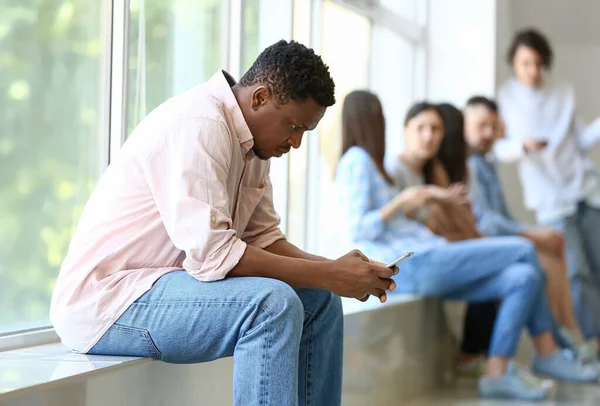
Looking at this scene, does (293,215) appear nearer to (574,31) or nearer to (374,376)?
(374,376)

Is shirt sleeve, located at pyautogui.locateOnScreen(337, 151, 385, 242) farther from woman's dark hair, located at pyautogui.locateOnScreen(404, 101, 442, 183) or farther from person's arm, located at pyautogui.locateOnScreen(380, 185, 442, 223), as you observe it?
woman's dark hair, located at pyautogui.locateOnScreen(404, 101, 442, 183)

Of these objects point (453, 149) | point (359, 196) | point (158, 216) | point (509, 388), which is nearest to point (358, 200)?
point (359, 196)

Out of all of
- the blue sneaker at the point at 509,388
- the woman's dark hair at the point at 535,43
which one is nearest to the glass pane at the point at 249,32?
the blue sneaker at the point at 509,388

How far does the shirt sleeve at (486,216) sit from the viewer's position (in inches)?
156

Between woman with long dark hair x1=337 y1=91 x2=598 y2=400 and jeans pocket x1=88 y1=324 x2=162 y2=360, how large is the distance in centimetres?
175

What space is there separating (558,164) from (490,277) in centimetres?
89

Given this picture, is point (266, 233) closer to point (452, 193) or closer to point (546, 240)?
point (452, 193)

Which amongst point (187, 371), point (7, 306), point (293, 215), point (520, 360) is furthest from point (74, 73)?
point (520, 360)

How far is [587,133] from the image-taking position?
14.1 feet

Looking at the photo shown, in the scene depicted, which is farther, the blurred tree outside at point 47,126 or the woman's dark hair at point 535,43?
the woman's dark hair at point 535,43

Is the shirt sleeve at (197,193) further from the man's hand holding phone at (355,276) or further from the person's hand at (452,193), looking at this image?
the person's hand at (452,193)

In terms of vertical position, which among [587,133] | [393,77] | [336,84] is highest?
[393,77]

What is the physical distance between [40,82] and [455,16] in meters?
2.92

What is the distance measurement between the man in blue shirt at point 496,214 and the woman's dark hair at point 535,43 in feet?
1.25
